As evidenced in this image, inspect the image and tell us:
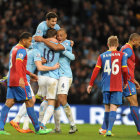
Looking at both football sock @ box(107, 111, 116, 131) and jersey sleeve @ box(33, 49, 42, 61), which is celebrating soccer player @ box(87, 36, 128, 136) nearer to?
football sock @ box(107, 111, 116, 131)

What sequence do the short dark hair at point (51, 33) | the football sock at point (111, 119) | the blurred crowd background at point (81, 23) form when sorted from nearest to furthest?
the football sock at point (111, 119) < the short dark hair at point (51, 33) < the blurred crowd background at point (81, 23)

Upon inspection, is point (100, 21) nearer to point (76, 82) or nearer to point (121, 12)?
point (121, 12)

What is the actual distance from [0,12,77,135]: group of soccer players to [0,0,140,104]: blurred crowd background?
18.6 ft

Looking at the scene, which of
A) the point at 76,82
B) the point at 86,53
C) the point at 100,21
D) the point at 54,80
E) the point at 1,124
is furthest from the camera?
the point at 100,21

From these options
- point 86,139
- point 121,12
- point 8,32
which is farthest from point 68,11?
point 86,139

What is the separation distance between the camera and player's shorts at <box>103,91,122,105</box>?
24.9 ft

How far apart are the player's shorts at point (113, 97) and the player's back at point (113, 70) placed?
0.29 ft

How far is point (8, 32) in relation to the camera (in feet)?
52.4

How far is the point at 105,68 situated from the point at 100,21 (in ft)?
32.7

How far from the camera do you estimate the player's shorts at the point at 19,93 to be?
7.28 m

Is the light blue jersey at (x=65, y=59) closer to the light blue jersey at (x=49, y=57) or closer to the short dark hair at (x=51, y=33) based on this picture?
the light blue jersey at (x=49, y=57)

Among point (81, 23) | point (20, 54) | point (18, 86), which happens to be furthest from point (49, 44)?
point (81, 23)

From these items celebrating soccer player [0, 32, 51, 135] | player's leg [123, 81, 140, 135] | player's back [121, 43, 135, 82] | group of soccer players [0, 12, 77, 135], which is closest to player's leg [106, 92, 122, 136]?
player's leg [123, 81, 140, 135]

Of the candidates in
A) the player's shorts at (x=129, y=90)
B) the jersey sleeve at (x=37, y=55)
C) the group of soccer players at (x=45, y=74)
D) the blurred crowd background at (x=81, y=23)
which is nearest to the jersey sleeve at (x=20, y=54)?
the group of soccer players at (x=45, y=74)
